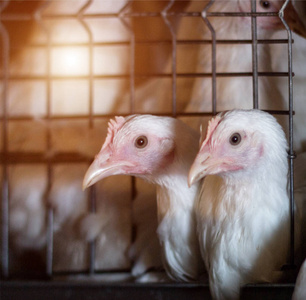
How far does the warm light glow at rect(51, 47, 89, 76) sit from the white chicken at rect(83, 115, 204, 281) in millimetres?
→ 242

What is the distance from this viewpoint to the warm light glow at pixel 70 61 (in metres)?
0.90

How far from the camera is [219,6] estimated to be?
0.92 meters

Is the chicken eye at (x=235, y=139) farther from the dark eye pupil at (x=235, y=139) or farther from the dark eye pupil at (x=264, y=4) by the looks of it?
the dark eye pupil at (x=264, y=4)

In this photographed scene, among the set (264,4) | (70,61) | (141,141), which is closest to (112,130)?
(141,141)

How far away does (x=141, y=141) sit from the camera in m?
0.71

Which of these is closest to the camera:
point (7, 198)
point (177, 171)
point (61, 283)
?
point (61, 283)

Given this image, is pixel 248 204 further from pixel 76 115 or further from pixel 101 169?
pixel 76 115

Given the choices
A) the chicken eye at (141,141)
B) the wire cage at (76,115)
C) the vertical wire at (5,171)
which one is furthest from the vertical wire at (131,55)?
the vertical wire at (5,171)

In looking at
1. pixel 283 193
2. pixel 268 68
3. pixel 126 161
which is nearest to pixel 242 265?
pixel 283 193

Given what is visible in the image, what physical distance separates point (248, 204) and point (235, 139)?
11 cm

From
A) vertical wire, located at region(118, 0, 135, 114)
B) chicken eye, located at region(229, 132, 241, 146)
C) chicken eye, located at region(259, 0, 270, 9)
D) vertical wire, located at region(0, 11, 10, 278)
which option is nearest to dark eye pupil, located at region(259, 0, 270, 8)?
chicken eye, located at region(259, 0, 270, 9)

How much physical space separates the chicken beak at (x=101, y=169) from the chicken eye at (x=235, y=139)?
0.17 m

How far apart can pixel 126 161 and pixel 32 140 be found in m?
0.32

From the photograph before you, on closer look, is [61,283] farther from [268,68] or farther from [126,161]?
[268,68]
